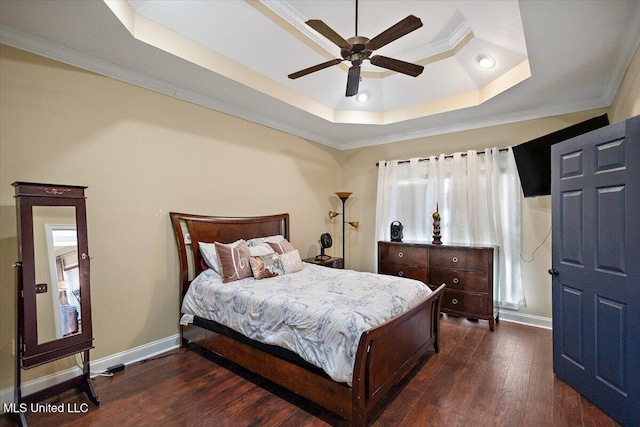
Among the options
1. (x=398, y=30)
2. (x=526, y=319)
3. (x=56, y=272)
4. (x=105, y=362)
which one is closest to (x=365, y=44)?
(x=398, y=30)

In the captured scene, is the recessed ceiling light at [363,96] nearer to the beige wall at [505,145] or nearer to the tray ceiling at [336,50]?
the tray ceiling at [336,50]

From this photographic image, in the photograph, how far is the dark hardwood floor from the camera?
6.41 feet

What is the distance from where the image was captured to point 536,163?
11.1 ft

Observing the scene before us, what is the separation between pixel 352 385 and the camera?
1759 millimetres

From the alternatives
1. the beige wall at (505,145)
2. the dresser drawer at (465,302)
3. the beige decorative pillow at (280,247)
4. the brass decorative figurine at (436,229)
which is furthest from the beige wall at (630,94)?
the beige decorative pillow at (280,247)

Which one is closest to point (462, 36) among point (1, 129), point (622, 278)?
point (622, 278)

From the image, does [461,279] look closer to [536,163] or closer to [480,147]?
[536,163]

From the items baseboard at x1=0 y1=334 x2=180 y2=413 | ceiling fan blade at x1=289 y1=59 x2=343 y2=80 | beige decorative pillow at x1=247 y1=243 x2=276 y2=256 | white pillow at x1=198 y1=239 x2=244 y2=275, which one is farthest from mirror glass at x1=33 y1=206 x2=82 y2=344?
ceiling fan blade at x1=289 y1=59 x2=343 y2=80

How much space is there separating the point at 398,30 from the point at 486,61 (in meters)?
1.77

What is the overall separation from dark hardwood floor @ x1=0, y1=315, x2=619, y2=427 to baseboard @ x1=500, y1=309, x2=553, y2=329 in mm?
911

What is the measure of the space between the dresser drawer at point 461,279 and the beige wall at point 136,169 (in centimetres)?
66

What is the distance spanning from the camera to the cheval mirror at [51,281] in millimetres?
1917

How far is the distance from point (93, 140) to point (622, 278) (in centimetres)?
411

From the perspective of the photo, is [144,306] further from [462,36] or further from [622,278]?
[462,36]
